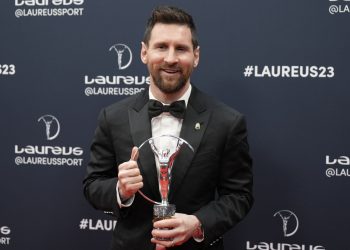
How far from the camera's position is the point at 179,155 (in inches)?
66.8

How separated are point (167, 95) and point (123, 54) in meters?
0.69

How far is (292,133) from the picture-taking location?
2.23m

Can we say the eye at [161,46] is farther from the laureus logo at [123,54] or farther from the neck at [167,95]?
the laureus logo at [123,54]

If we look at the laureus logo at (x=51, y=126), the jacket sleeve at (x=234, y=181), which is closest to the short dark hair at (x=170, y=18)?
the jacket sleeve at (x=234, y=181)

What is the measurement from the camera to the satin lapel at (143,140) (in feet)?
5.54

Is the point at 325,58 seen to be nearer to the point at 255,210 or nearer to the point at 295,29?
the point at 295,29

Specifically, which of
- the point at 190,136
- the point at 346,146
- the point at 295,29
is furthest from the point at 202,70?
the point at 346,146

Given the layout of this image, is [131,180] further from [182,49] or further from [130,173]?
[182,49]

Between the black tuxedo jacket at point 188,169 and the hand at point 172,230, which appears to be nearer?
the hand at point 172,230

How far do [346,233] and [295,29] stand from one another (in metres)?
1.11

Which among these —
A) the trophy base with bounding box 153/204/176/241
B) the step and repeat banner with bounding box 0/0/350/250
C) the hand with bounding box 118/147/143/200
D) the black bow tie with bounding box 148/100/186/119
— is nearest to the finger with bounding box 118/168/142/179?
the hand with bounding box 118/147/143/200

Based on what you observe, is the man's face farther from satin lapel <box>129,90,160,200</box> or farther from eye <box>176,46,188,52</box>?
satin lapel <box>129,90,160,200</box>

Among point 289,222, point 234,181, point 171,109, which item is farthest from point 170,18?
point 289,222

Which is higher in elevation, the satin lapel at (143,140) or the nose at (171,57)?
the nose at (171,57)
